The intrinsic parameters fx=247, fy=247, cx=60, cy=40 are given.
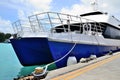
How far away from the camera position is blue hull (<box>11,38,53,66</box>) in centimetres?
1192

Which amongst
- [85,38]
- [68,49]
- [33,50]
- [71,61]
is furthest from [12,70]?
[85,38]

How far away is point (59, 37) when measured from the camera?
1216cm

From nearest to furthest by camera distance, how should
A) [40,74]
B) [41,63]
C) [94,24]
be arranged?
1. [40,74]
2. [41,63]
3. [94,24]

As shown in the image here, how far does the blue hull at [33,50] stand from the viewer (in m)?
11.9

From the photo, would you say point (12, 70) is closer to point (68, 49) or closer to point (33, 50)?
point (33, 50)

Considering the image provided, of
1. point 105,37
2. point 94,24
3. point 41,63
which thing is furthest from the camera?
point 105,37

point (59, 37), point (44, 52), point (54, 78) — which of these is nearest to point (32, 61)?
point (44, 52)

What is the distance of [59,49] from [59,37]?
1.97ft

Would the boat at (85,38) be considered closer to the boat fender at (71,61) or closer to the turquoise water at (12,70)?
the boat fender at (71,61)

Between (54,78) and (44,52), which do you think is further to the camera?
(44,52)

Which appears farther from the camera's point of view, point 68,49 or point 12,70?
point 12,70

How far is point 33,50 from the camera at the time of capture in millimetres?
12508

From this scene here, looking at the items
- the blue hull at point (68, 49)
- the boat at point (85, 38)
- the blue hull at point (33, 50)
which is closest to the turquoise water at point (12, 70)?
the blue hull at point (33, 50)

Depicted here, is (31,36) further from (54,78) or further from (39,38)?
(54,78)
